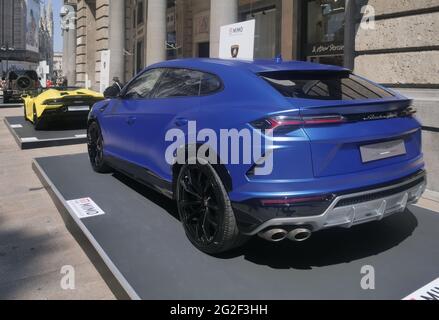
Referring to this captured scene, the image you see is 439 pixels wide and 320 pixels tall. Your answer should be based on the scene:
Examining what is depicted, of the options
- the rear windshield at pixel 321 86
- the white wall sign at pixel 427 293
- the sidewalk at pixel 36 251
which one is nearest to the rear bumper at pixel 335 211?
the white wall sign at pixel 427 293

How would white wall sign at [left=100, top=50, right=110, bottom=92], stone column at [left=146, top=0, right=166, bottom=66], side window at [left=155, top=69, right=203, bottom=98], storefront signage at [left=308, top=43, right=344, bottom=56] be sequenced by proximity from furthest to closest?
white wall sign at [left=100, top=50, right=110, bottom=92], stone column at [left=146, top=0, right=166, bottom=66], storefront signage at [left=308, top=43, right=344, bottom=56], side window at [left=155, top=69, right=203, bottom=98]

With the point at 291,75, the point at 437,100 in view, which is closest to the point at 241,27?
the point at 437,100

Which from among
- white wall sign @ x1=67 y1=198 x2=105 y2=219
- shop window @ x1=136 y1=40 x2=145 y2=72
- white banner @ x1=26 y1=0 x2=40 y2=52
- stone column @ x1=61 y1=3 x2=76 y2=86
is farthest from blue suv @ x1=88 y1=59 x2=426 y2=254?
white banner @ x1=26 y1=0 x2=40 y2=52

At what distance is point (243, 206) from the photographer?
9.71 feet

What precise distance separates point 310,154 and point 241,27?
525 cm

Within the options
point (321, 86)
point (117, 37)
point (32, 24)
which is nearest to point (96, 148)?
point (321, 86)

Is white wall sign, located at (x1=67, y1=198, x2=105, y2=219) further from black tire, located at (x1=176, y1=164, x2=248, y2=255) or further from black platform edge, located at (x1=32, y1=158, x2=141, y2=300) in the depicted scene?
black tire, located at (x1=176, y1=164, x2=248, y2=255)

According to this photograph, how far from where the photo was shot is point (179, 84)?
4039 mm

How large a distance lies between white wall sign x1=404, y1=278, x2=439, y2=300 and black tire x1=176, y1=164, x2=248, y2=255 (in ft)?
3.89

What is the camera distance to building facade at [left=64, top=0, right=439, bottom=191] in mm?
5992

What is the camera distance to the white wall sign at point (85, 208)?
14.4 ft

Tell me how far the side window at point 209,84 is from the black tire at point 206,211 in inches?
25.0

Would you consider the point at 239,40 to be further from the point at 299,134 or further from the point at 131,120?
the point at 299,134
